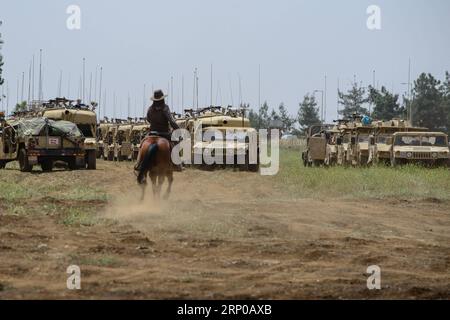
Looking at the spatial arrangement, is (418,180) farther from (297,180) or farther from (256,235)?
(256,235)

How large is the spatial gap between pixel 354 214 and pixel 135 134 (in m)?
34.8

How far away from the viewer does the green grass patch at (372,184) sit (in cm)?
2131

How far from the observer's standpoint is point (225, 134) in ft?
113

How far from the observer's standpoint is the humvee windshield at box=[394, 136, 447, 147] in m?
32.2

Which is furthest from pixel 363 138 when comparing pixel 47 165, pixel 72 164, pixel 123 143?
pixel 123 143

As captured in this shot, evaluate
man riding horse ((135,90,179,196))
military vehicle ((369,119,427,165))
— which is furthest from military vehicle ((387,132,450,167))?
man riding horse ((135,90,179,196))

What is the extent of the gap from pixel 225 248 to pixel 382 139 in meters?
23.8

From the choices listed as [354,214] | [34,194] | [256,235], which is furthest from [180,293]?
[34,194]

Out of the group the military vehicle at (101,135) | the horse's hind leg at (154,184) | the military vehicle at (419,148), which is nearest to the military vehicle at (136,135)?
the military vehicle at (101,135)

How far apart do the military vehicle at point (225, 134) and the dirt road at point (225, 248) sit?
45.0 feet

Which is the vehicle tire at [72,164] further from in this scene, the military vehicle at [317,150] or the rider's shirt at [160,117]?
the rider's shirt at [160,117]

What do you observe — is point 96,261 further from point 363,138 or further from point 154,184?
point 363,138

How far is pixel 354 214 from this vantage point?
16.2m
